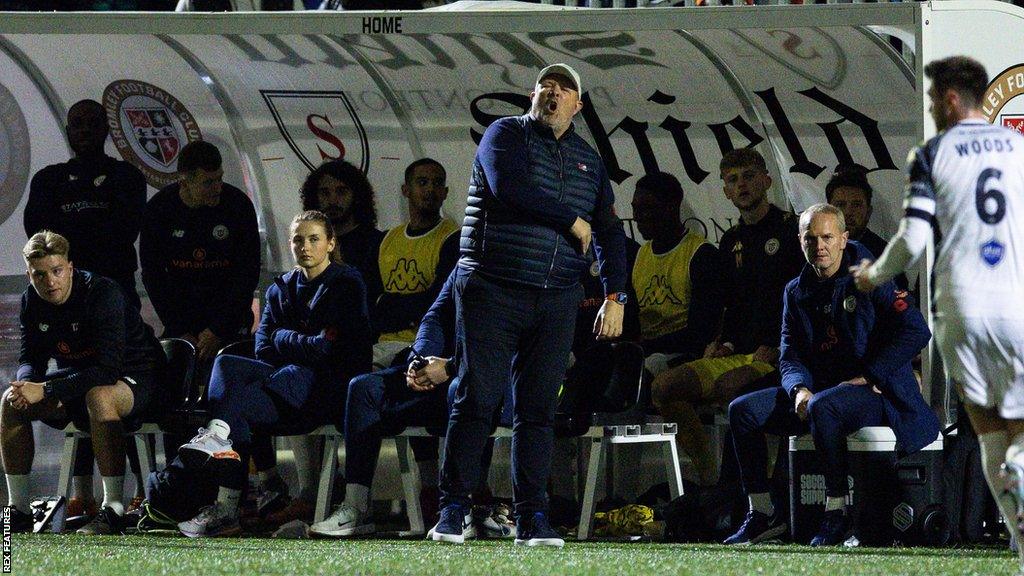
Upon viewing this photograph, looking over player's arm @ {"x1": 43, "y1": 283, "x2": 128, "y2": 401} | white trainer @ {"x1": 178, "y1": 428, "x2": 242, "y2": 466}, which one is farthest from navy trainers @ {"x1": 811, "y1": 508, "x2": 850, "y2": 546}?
player's arm @ {"x1": 43, "y1": 283, "x2": 128, "y2": 401}

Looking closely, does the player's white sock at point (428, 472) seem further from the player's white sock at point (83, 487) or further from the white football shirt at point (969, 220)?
the white football shirt at point (969, 220)

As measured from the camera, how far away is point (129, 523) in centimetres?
708

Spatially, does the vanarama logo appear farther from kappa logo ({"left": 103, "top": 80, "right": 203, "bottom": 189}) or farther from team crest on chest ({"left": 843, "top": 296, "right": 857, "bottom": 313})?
kappa logo ({"left": 103, "top": 80, "right": 203, "bottom": 189})

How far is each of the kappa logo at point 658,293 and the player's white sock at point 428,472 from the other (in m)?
1.24

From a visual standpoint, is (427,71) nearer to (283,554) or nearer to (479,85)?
(479,85)

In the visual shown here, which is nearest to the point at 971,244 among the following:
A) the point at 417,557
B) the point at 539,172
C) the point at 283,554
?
the point at 539,172

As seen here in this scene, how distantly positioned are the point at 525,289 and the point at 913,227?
157 centimetres

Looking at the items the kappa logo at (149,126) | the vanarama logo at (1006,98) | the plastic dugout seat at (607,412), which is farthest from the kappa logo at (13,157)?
the vanarama logo at (1006,98)

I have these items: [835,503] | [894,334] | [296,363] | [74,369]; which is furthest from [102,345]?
[894,334]

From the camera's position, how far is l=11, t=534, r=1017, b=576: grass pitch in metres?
4.79

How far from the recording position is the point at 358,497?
6684 mm

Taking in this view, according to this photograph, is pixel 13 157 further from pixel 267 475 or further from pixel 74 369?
pixel 267 475

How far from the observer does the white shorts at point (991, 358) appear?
444 cm

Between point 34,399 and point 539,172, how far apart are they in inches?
104
